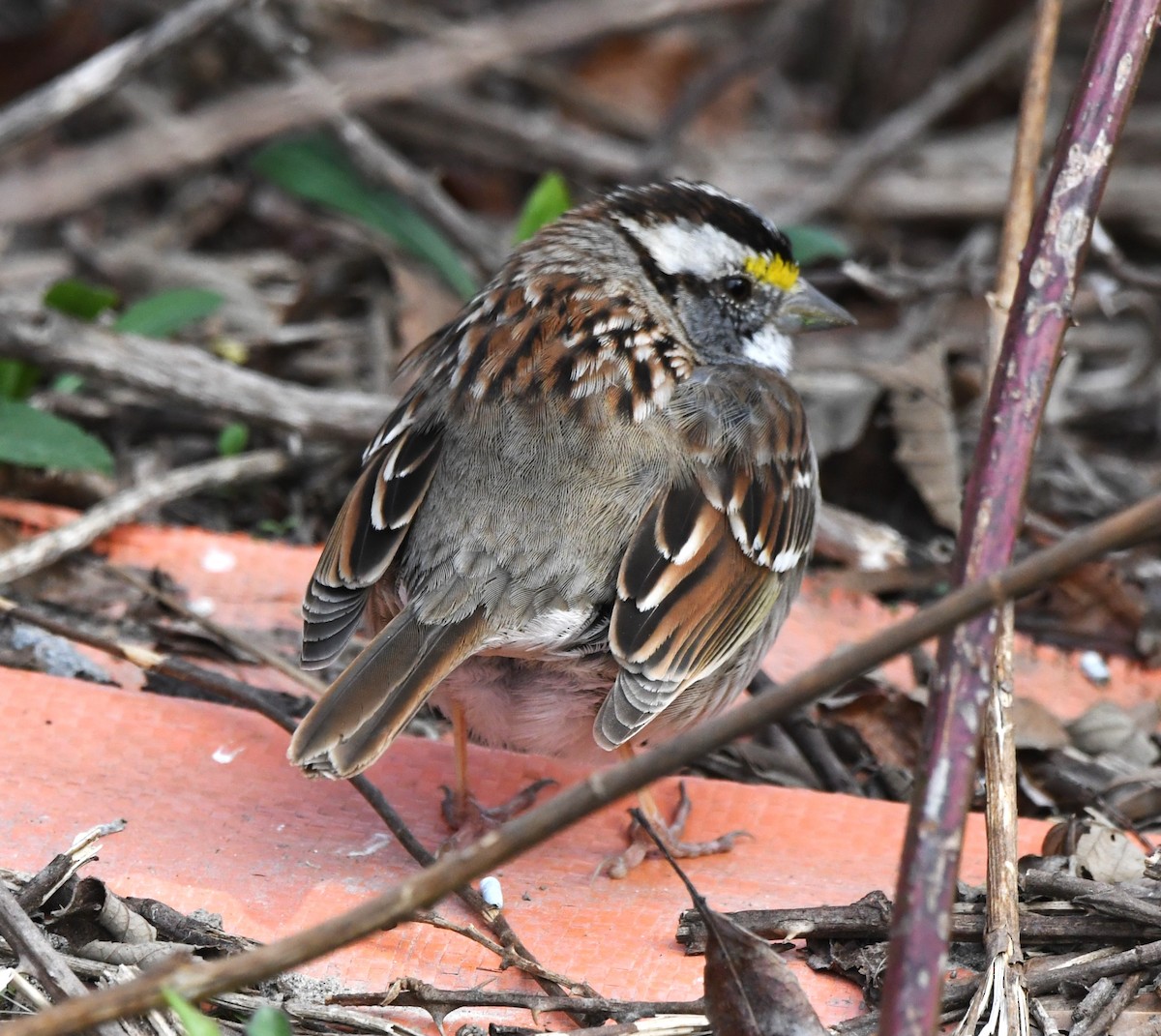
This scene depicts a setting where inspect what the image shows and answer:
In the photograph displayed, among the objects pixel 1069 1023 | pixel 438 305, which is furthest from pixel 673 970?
pixel 438 305

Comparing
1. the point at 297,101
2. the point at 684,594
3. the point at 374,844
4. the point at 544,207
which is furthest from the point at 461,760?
the point at 297,101

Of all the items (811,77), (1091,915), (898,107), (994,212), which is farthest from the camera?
(811,77)

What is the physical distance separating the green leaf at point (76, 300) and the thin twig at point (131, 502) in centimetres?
52

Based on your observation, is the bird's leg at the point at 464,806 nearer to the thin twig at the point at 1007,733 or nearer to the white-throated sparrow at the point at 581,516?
the white-throated sparrow at the point at 581,516

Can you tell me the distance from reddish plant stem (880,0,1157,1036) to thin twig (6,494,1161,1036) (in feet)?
0.74

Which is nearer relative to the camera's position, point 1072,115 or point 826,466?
point 1072,115

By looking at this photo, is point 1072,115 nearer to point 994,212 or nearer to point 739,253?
point 739,253

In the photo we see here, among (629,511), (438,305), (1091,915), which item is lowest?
(1091,915)

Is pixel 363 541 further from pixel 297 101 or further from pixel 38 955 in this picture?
pixel 297 101

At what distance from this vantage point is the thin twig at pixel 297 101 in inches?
233

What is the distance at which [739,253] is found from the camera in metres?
3.95

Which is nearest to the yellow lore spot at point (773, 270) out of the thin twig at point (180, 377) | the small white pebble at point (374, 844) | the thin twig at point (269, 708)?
the thin twig at point (180, 377)

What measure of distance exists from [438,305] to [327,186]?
2.16 ft

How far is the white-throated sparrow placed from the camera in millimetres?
3070
